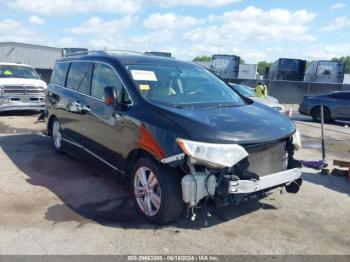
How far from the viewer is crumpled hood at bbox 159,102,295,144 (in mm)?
4082

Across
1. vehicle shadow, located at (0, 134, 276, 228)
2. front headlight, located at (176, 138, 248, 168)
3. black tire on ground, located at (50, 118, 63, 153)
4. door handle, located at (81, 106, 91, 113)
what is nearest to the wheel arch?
vehicle shadow, located at (0, 134, 276, 228)

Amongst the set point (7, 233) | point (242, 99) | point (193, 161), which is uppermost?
point (242, 99)

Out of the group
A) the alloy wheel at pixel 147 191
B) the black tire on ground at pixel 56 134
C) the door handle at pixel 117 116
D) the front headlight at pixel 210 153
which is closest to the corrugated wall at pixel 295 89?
the black tire on ground at pixel 56 134

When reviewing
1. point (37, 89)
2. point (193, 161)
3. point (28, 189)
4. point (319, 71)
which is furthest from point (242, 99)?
point (319, 71)

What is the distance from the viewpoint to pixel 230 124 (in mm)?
4316

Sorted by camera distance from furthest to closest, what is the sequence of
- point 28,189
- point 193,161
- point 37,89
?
point 37,89 < point 28,189 < point 193,161

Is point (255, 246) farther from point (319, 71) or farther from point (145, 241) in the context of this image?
point (319, 71)

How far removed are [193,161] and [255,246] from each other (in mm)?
1070

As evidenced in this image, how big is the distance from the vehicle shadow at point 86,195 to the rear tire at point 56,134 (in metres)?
0.14

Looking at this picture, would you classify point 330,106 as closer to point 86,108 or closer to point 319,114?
point 319,114

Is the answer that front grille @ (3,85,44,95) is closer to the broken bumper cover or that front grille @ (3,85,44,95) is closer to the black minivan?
the black minivan

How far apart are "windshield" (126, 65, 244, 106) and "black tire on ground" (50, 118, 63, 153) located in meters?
2.68

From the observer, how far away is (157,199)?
4383mm

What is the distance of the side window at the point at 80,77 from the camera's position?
20.1ft
